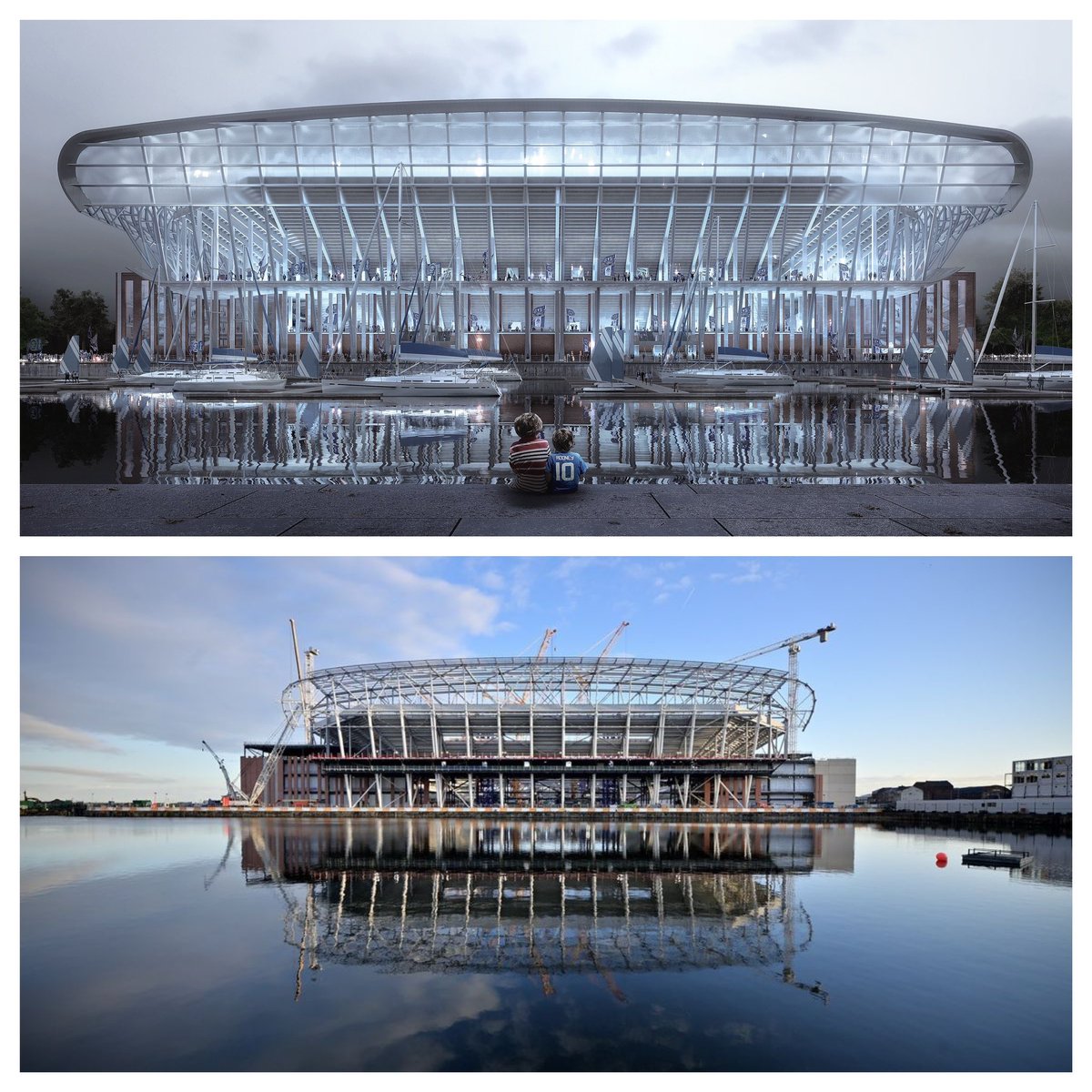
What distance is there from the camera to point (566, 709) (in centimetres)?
4197

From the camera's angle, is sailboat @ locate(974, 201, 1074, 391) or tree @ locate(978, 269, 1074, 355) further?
tree @ locate(978, 269, 1074, 355)

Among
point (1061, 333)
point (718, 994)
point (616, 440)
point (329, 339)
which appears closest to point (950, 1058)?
point (718, 994)

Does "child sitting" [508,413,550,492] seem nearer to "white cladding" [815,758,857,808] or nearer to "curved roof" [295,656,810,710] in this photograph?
"curved roof" [295,656,810,710]

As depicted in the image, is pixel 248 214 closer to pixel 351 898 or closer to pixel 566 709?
pixel 566 709

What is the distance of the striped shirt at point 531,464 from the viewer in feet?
29.2

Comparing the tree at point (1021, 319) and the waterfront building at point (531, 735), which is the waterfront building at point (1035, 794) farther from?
the tree at point (1021, 319)

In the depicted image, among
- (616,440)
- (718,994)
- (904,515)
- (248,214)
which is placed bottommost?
(718,994)

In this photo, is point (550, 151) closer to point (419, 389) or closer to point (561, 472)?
point (419, 389)

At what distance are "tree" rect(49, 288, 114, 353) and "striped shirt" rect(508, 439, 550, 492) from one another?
77.2m

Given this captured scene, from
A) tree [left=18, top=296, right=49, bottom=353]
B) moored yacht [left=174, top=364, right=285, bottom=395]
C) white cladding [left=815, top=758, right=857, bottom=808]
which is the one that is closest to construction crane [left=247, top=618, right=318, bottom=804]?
moored yacht [left=174, top=364, right=285, bottom=395]

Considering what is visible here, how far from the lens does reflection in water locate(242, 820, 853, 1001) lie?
9.09 m

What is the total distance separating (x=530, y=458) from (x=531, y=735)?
32.6 m

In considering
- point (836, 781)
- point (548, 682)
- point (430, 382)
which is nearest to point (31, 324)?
point (548, 682)

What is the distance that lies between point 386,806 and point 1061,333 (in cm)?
5603
